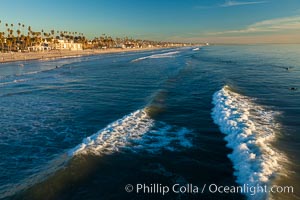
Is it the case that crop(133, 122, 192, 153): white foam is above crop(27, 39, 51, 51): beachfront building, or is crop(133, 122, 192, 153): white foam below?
below

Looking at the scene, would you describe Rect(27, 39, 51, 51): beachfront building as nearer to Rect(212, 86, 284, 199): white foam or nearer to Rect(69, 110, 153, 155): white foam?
Rect(69, 110, 153, 155): white foam

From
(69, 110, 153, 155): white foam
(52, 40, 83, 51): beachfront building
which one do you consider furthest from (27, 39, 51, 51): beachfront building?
(69, 110, 153, 155): white foam

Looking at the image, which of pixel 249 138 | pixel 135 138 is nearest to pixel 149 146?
pixel 135 138

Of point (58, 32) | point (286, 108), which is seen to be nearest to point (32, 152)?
point (286, 108)

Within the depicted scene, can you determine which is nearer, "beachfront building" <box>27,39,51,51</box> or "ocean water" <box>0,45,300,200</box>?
→ "ocean water" <box>0,45,300,200</box>

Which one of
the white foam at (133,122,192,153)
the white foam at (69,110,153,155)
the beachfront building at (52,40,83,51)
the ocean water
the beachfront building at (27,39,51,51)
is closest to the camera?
the ocean water

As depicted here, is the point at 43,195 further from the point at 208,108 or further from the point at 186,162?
the point at 208,108
